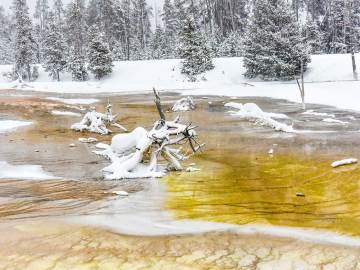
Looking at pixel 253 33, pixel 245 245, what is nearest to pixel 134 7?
pixel 253 33

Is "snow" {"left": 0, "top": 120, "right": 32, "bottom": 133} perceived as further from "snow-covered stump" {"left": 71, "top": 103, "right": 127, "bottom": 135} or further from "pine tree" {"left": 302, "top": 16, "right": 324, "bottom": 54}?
"pine tree" {"left": 302, "top": 16, "right": 324, "bottom": 54}

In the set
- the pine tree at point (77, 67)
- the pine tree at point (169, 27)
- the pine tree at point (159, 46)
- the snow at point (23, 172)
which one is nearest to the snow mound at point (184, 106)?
the snow at point (23, 172)

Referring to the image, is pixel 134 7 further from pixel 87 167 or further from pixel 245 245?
pixel 245 245

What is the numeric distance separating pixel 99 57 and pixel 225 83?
44.7ft

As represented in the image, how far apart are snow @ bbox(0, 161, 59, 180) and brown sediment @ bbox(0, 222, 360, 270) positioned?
159 inches

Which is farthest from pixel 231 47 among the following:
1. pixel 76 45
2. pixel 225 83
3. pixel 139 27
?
pixel 139 27

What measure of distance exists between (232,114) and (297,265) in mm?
18085

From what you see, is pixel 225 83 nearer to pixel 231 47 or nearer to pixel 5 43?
pixel 231 47

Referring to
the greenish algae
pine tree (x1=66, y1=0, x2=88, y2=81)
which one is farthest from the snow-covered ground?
the greenish algae

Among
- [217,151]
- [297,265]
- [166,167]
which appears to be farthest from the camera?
[217,151]

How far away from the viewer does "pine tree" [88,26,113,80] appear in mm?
48156

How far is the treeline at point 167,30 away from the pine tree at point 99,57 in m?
0.10

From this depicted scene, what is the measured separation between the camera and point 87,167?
41.1 feet

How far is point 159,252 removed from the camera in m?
6.43
